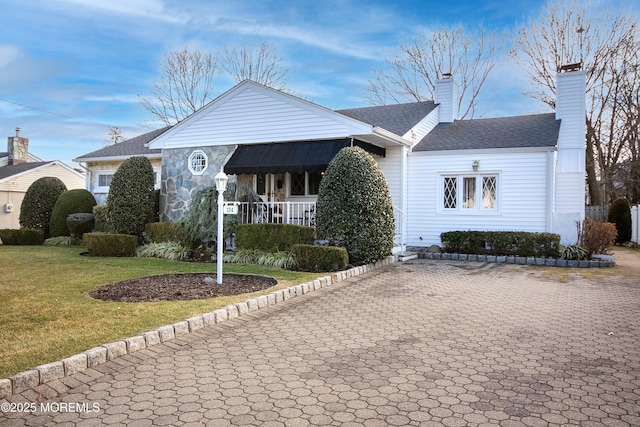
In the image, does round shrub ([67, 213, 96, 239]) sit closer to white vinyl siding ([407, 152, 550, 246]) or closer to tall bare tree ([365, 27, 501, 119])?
white vinyl siding ([407, 152, 550, 246])

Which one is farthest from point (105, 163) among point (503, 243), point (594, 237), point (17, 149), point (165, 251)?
point (594, 237)

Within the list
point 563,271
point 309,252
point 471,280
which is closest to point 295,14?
point 309,252

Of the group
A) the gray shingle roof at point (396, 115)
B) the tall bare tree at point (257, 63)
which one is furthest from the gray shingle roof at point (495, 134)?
the tall bare tree at point (257, 63)

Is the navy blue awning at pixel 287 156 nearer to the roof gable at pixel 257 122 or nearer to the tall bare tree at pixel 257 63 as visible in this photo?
the roof gable at pixel 257 122

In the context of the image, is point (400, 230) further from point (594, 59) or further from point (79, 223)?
point (594, 59)

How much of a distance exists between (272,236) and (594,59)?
23.5m

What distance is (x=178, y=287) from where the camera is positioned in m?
7.77

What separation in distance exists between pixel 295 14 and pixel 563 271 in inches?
428

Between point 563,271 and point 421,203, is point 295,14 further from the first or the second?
point 563,271

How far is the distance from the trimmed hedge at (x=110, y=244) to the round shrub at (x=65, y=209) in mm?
4581

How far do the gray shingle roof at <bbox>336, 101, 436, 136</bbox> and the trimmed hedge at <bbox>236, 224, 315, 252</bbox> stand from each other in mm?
5178

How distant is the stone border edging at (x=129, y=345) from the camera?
141 inches

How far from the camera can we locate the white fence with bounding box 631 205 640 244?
19942mm

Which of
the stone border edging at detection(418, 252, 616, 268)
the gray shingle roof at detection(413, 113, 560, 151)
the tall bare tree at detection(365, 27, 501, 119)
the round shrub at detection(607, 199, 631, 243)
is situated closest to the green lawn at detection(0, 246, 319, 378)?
the stone border edging at detection(418, 252, 616, 268)
